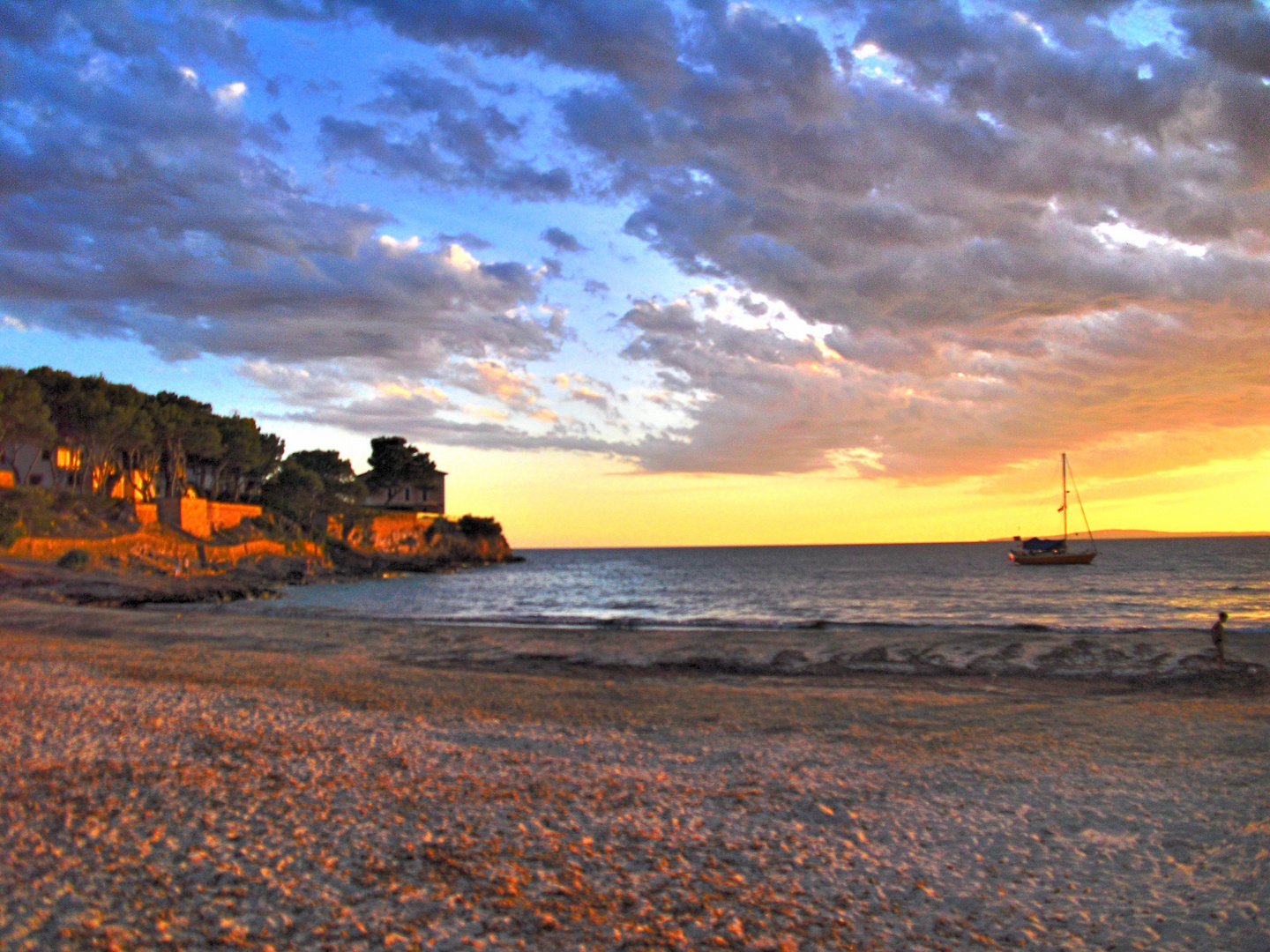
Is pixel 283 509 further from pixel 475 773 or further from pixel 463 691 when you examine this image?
pixel 475 773

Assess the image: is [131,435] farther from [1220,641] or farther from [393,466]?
[1220,641]

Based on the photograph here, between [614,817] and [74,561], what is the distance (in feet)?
176

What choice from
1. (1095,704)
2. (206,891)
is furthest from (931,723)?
(206,891)

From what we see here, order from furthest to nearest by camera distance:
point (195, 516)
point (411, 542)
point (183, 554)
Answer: point (411, 542), point (195, 516), point (183, 554)

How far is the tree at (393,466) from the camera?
412 ft

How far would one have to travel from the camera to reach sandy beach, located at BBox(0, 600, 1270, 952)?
5.08 metres

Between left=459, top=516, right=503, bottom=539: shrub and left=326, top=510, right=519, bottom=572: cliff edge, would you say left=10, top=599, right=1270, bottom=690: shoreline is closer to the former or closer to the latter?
left=326, top=510, right=519, bottom=572: cliff edge

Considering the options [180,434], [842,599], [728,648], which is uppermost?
[180,434]

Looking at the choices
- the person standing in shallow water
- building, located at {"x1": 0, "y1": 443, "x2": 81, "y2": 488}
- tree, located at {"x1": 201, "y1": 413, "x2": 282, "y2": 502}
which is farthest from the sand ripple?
tree, located at {"x1": 201, "y1": 413, "x2": 282, "y2": 502}

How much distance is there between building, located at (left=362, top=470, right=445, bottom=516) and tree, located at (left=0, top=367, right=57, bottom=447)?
71184 millimetres

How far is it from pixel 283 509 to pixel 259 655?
76.7 metres

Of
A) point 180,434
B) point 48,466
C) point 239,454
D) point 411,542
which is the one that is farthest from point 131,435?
point 411,542

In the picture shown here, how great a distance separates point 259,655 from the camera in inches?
749

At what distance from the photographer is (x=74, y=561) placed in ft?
156
